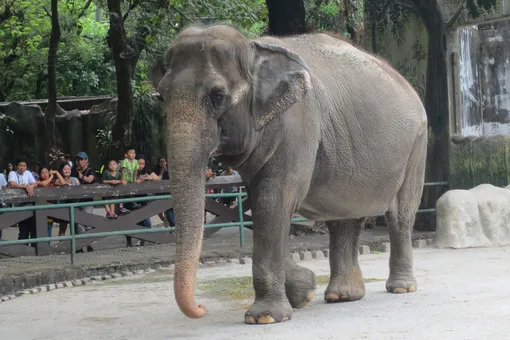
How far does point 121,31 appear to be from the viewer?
19.0 m

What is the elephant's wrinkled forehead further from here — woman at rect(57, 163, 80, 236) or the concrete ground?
woman at rect(57, 163, 80, 236)

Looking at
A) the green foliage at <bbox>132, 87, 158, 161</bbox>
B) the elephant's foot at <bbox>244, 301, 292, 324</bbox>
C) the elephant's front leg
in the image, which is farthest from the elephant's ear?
the green foliage at <bbox>132, 87, 158, 161</bbox>

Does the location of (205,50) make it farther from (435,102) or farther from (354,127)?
(435,102)

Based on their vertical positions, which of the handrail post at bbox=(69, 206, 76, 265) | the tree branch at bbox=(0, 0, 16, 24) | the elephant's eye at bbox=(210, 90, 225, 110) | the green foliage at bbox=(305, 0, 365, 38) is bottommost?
the handrail post at bbox=(69, 206, 76, 265)

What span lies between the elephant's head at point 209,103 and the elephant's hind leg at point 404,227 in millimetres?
2285

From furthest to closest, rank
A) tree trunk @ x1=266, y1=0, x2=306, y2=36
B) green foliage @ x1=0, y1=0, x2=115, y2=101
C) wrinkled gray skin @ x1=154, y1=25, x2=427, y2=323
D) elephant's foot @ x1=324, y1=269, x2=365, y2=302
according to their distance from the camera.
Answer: green foliage @ x1=0, y1=0, x2=115, y2=101 → tree trunk @ x1=266, y1=0, x2=306, y2=36 → elephant's foot @ x1=324, y1=269, x2=365, y2=302 → wrinkled gray skin @ x1=154, y1=25, x2=427, y2=323

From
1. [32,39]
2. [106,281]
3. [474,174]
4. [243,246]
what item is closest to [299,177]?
[106,281]

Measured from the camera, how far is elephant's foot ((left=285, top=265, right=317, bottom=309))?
28.6 feet

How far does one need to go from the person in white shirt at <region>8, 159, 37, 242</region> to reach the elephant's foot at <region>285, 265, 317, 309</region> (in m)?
5.99

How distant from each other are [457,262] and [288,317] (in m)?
5.00

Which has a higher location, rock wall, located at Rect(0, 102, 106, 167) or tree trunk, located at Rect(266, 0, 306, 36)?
tree trunk, located at Rect(266, 0, 306, 36)

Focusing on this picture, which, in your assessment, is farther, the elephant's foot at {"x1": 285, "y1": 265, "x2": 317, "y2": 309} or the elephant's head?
the elephant's foot at {"x1": 285, "y1": 265, "x2": 317, "y2": 309}

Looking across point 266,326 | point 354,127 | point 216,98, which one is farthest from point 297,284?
point 216,98

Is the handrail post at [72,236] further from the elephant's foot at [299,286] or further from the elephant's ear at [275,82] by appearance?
the elephant's ear at [275,82]
